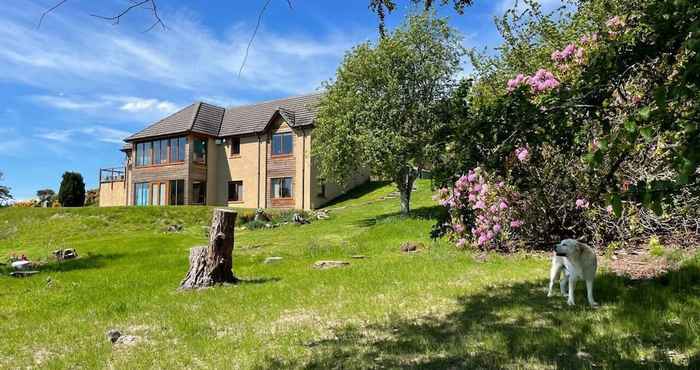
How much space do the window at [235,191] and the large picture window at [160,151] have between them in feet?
15.3

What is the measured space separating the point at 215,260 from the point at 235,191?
110ft

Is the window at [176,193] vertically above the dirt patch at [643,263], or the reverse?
the window at [176,193]

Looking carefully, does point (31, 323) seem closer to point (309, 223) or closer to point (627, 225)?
point (627, 225)

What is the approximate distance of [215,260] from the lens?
1164 centimetres

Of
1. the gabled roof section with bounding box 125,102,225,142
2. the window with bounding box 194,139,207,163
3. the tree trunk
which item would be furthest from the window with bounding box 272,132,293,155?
the tree trunk

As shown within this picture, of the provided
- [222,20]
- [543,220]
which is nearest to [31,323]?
[222,20]

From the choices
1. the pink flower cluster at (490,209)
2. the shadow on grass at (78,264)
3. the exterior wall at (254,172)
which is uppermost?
the exterior wall at (254,172)

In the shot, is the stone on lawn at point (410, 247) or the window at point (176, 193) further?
the window at point (176, 193)

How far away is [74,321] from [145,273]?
18.4 ft

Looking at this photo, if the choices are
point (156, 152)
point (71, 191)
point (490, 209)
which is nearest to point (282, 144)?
point (156, 152)

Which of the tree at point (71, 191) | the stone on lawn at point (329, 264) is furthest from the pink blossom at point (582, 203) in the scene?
the tree at point (71, 191)

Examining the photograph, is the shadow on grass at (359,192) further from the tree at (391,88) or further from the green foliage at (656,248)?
the green foliage at (656,248)

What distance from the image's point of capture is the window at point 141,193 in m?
45.7

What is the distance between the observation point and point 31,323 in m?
8.59
